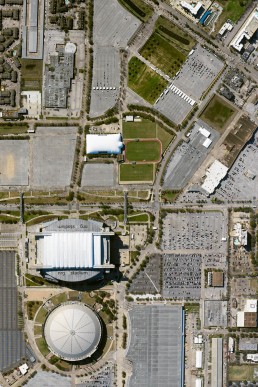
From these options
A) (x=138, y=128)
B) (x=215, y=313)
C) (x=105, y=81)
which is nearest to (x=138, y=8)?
(x=105, y=81)

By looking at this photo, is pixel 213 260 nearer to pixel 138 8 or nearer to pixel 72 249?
pixel 72 249

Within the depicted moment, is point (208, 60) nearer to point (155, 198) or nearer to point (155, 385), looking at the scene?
point (155, 198)

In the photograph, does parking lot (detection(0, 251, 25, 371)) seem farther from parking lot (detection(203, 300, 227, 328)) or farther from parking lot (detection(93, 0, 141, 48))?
parking lot (detection(93, 0, 141, 48))

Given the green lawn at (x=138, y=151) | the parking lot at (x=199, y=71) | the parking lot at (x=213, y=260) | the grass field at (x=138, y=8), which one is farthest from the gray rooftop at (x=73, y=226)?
the grass field at (x=138, y=8)

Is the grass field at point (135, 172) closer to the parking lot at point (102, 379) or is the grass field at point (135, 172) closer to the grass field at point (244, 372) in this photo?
the parking lot at point (102, 379)

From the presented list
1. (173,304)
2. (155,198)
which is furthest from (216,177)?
(173,304)

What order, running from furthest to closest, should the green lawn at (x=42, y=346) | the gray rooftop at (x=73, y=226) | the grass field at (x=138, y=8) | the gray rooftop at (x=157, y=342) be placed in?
1. the grass field at (x=138, y=8)
2. the green lawn at (x=42, y=346)
3. the gray rooftop at (x=157, y=342)
4. the gray rooftop at (x=73, y=226)
